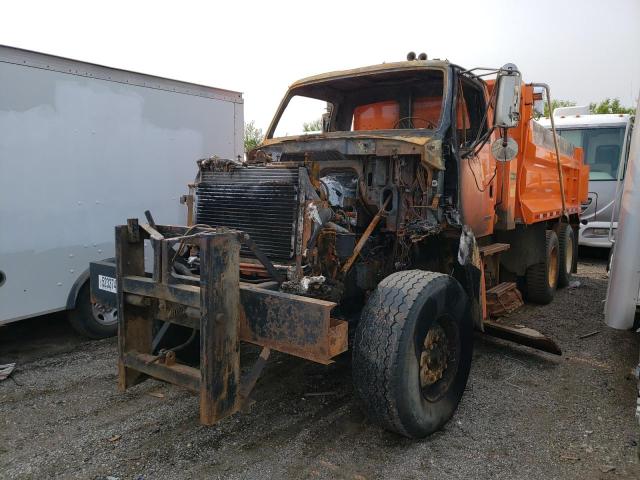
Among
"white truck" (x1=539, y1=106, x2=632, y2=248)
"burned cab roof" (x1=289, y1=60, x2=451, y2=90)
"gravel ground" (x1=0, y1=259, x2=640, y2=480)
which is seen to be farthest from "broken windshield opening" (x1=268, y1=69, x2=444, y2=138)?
"white truck" (x1=539, y1=106, x2=632, y2=248)

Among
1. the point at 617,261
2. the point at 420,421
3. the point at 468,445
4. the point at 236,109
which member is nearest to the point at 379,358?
the point at 420,421

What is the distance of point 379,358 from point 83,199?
3687 mm

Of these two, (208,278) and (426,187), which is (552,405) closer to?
(426,187)

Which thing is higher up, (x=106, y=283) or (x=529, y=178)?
(x=529, y=178)

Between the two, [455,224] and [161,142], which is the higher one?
[161,142]

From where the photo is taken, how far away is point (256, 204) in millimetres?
3611

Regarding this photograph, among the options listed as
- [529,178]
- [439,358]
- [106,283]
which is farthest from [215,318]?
[529,178]

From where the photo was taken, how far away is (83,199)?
519 centimetres

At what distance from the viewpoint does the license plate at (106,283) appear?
12.4 ft

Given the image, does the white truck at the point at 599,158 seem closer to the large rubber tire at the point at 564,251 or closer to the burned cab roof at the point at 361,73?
the large rubber tire at the point at 564,251

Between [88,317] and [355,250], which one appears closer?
[355,250]

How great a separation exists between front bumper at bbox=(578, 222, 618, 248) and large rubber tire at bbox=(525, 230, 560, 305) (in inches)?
159

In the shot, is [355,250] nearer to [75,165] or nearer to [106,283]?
[106,283]

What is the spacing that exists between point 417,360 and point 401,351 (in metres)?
0.23
